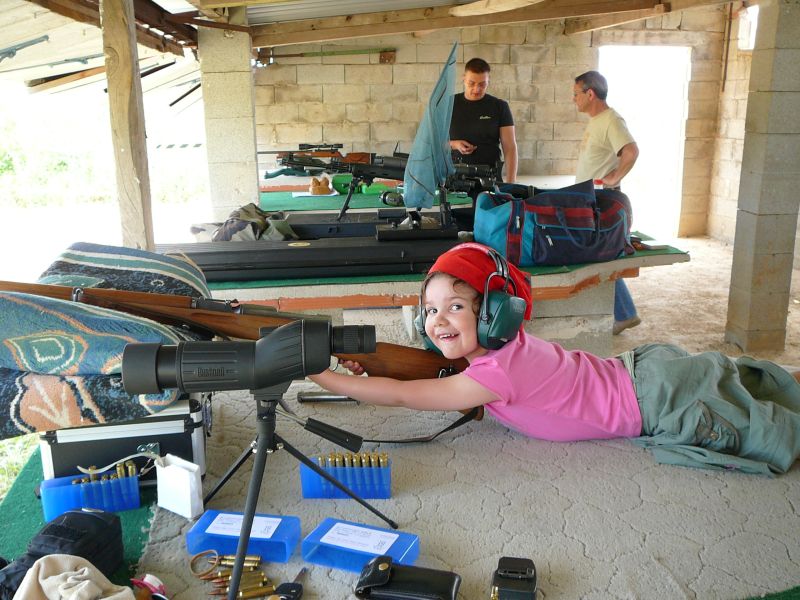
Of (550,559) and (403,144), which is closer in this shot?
(550,559)

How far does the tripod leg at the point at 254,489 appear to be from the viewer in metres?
1.48

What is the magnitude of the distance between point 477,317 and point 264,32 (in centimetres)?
596

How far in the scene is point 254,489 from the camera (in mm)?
1532

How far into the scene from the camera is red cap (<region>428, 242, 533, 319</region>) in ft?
7.23

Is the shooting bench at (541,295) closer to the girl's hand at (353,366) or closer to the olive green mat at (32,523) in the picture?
the girl's hand at (353,366)

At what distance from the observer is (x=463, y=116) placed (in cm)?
629

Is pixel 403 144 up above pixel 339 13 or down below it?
below

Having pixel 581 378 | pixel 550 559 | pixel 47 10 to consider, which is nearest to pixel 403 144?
pixel 47 10

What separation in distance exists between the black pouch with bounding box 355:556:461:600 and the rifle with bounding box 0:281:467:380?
763 mm

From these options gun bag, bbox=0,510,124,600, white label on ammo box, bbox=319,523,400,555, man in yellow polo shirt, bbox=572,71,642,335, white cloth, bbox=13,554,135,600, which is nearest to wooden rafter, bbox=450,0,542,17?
man in yellow polo shirt, bbox=572,71,642,335

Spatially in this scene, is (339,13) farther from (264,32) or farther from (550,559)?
(550,559)

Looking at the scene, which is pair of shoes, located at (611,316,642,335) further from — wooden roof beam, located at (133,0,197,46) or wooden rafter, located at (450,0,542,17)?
wooden roof beam, located at (133,0,197,46)

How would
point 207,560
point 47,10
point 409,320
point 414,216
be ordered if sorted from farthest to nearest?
point 409,320, point 414,216, point 47,10, point 207,560

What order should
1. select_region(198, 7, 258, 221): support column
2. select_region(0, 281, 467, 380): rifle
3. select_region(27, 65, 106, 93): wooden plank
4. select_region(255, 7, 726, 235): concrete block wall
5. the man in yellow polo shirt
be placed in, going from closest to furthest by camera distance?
select_region(0, 281, 467, 380): rifle, the man in yellow polo shirt, select_region(198, 7, 258, 221): support column, select_region(27, 65, 106, 93): wooden plank, select_region(255, 7, 726, 235): concrete block wall
